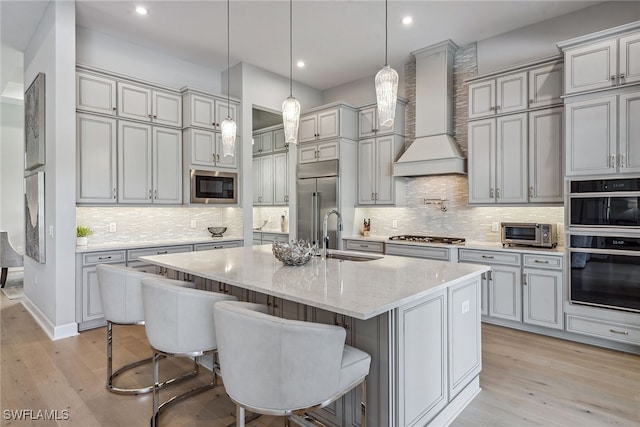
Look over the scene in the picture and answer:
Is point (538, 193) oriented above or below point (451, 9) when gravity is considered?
below

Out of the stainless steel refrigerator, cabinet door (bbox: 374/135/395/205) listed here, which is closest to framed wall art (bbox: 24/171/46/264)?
the stainless steel refrigerator

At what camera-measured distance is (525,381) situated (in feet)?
8.85

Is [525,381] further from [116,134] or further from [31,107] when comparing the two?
[31,107]

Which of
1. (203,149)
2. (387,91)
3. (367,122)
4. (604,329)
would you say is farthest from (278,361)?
(367,122)

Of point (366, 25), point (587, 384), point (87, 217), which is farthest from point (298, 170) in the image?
point (587, 384)

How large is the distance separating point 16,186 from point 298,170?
576 centimetres

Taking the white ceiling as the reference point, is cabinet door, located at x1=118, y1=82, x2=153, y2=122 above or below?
below

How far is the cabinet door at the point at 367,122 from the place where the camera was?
5273 mm

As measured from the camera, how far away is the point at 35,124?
4.09 metres

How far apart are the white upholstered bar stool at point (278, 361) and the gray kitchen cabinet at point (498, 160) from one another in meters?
3.36

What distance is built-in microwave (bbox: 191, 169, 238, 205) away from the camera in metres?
4.83

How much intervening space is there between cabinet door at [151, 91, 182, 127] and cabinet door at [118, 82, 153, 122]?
0.08 metres

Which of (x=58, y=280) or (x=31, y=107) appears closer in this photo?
Answer: (x=58, y=280)

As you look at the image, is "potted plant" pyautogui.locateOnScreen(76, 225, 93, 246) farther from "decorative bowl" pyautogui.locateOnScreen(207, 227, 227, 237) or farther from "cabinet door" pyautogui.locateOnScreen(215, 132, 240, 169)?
"cabinet door" pyautogui.locateOnScreen(215, 132, 240, 169)
